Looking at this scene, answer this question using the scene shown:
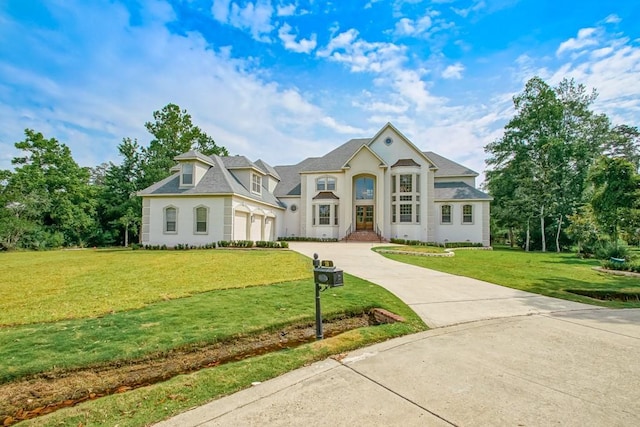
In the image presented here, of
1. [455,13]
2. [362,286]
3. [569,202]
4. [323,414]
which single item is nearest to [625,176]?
[455,13]

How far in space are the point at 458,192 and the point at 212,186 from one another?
20727 millimetres

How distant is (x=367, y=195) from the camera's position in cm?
2792

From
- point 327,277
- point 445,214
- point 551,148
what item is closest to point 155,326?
point 327,277

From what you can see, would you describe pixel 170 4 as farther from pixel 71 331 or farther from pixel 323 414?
pixel 323 414

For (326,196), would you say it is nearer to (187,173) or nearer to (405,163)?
(405,163)

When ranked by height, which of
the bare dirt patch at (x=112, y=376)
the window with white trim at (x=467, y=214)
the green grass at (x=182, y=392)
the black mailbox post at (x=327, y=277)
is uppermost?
the window with white trim at (x=467, y=214)

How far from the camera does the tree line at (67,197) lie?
23875 mm

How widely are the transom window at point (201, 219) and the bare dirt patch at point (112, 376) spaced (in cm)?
1683

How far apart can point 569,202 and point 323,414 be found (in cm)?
3226

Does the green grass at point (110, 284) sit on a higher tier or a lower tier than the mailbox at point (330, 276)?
lower

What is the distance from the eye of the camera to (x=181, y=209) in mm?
20500

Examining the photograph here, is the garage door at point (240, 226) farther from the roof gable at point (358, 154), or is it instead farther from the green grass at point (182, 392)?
the green grass at point (182, 392)

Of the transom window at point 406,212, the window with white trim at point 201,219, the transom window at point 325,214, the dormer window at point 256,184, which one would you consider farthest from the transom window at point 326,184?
the window with white trim at point 201,219

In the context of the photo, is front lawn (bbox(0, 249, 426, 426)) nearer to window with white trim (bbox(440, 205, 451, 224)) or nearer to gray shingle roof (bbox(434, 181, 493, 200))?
window with white trim (bbox(440, 205, 451, 224))
